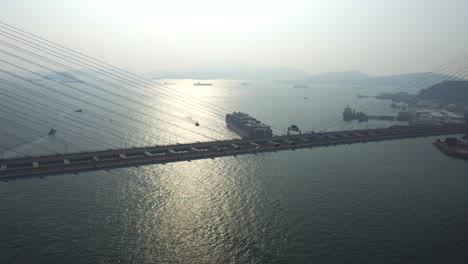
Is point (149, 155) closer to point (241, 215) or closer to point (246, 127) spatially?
point (241, 215)

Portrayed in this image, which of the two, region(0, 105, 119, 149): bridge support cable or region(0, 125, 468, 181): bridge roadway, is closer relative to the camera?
region(0, 125, 468, 181): bridge roadway

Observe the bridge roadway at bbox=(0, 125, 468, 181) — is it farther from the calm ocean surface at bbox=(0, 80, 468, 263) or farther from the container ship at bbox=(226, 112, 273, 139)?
the container ship at bbox=(226, 112, 273, 139)

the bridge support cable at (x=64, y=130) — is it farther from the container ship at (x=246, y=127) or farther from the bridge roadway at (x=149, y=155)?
the container ship at (x=246, y=127)

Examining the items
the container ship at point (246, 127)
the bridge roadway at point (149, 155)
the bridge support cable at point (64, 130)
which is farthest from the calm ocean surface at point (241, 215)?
the container ship at point (246, 127)

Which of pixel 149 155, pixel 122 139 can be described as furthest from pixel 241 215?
pixel 122 139

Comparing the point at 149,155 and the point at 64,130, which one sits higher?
the point at 64,130

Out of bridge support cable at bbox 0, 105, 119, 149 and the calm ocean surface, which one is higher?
bridge support cable at bbox 0, 105, 119, 149

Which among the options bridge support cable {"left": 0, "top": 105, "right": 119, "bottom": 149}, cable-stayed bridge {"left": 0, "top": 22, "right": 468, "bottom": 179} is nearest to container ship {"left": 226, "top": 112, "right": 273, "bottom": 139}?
cable-stayed bridge {"left": 0, "top": 22, "right": 468, "bottom": 179}
